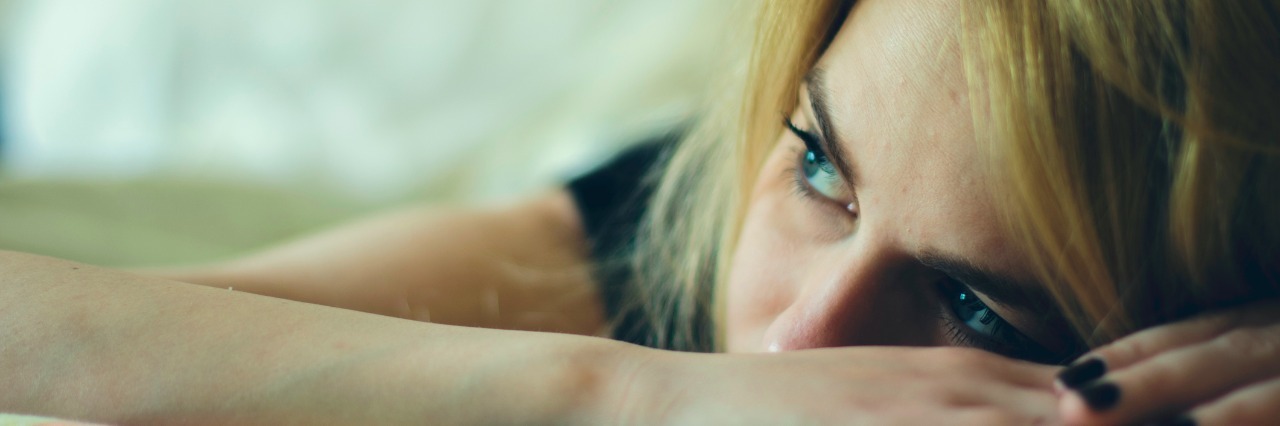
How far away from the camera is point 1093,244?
54cm

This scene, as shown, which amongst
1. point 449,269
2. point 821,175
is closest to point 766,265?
point 821,175

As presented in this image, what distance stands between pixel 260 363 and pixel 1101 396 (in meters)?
0.46

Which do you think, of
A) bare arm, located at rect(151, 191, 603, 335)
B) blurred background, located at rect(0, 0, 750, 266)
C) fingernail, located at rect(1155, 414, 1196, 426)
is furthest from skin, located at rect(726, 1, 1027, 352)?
blurred background, located at rect(0, 0, 750, 266)

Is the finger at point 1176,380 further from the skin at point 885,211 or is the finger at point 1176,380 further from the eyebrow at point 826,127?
the eyebrow at point 826,127

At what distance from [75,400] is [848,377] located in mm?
452

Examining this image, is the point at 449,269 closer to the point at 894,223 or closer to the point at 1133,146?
the point at 894,223

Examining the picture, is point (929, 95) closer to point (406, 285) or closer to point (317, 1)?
point (406, 285)

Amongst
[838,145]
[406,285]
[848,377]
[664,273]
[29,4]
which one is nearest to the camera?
[848,377]

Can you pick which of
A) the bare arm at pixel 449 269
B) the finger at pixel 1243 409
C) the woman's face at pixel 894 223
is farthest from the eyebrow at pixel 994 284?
the bare arm at pixel 449 269

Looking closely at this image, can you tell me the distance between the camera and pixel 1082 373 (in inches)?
19.6

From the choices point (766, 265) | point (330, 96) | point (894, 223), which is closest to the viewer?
point (894, 223)

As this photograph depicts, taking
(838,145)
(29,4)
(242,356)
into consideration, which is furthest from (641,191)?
(29,4)

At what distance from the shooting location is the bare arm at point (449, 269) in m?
0.92

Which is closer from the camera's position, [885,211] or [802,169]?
[885,211]
